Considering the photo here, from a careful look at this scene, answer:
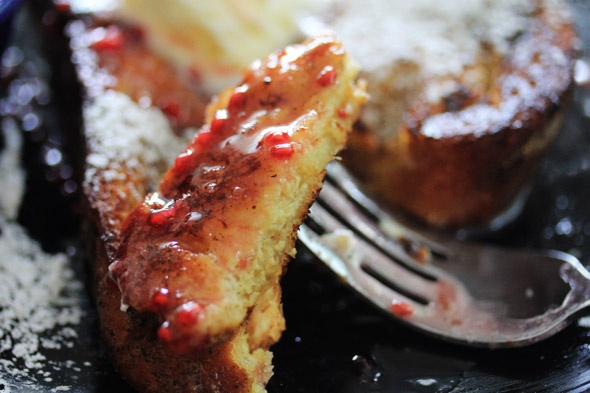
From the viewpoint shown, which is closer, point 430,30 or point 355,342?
point 355,342

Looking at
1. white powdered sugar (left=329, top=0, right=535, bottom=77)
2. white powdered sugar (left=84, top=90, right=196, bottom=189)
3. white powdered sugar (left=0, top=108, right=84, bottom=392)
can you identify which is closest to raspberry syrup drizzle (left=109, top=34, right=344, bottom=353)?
white powdered sugar (left=84, top=90, right=196, bottom=189)

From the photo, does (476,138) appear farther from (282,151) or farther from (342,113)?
(282,151)

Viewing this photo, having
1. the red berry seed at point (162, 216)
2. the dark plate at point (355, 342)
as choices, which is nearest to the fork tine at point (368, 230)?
the dark plate at point (355, 342)

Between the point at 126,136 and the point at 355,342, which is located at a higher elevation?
the point at 126,136

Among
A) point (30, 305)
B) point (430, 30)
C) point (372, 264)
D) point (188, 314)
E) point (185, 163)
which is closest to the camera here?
point (188, 314)

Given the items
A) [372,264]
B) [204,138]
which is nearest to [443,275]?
[372,264]

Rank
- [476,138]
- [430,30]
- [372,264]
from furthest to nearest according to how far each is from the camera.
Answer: [430,30] < [476,138] < [372,264]

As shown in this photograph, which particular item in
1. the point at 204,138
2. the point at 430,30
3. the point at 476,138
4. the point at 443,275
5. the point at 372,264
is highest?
the point at 204,138

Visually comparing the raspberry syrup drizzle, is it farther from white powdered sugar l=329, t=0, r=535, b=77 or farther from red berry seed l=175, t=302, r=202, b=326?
white powdered sugar l=329, t=0, r=535, b=77
